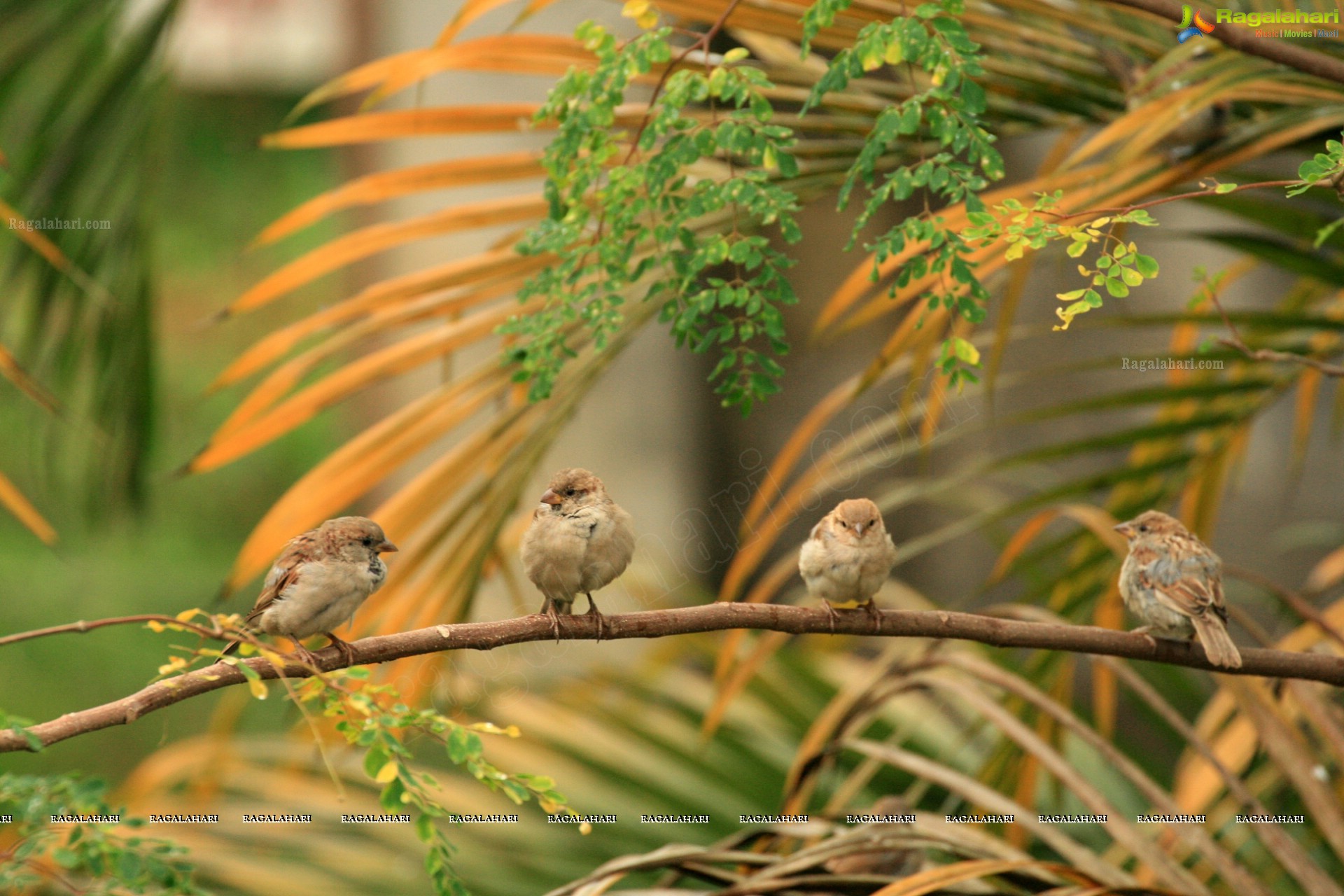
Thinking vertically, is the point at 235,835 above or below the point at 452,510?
below

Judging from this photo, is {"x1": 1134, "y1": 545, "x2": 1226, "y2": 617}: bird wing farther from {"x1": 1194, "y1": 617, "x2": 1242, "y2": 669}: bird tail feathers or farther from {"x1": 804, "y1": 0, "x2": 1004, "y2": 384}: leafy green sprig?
{"x1": 804, "y1": 0, "x2": 1004, "y2": 384}: leafy green sprig

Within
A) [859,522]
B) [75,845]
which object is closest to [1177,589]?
Result: [859,522]

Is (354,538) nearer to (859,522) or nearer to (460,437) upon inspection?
(859,522)

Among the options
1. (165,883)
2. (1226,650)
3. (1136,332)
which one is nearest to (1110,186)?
(1226,650)

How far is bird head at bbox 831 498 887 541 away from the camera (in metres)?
1.60

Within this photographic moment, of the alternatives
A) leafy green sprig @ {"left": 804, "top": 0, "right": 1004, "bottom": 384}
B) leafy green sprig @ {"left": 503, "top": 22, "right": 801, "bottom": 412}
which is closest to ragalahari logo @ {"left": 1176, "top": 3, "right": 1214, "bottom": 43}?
leafy green sprig @ {"left": 804, "top": 0, "right": 1004, "bottom": 384}

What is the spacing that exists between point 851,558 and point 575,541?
41 cm

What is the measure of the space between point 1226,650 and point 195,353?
6452 millimetres

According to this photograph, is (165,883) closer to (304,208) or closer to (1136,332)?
(304,208)

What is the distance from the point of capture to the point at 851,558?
1.59 meters

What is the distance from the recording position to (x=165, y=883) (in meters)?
1.08

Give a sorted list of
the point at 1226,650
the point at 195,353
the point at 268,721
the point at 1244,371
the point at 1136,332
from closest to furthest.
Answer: the point at 1226,650 → the point at 1244,371 → the point at 1136,332 → the point at 268,721 → the point at 195,353

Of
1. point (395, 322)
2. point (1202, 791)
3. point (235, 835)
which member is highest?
point (395, 322)

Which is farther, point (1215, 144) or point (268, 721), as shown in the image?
point (268, 721)
